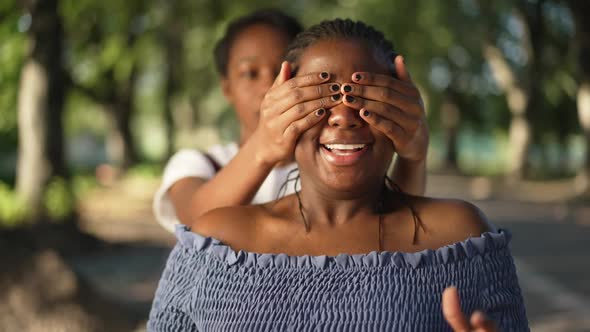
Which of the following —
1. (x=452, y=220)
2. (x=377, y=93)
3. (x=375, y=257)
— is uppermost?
(x=377, y=93)

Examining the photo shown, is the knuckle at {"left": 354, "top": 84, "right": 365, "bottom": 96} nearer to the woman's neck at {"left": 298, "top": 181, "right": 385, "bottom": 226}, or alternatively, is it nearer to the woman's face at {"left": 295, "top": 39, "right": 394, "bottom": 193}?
the woman's face at {"left": 295, "top": 39, "right": 394, "bottom": 193}

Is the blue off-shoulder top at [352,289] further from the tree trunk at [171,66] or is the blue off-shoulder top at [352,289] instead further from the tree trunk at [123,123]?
the tree trunk at [123,123]

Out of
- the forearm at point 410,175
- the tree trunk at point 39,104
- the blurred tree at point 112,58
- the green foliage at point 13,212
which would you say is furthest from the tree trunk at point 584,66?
the forearm at point 410,175

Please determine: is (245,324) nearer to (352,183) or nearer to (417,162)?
(352,183)

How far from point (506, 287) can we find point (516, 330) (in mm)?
98

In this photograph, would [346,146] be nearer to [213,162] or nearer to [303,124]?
[303,124]

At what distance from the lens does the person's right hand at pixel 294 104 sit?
5.64ft

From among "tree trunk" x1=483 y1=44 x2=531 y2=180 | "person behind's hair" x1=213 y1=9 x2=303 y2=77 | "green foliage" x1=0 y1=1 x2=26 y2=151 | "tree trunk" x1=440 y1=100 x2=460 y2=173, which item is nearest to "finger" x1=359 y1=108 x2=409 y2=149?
"person behind's hair" x1=213 y1=9 x2=303 y2=77

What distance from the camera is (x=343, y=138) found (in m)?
1.75

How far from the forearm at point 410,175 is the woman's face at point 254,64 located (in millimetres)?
538

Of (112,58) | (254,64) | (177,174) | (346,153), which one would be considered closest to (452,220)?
(346,153)

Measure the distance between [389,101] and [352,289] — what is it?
419 millimetres

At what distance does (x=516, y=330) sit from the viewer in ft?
5.80

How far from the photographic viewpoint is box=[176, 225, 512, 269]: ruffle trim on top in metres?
1.71
